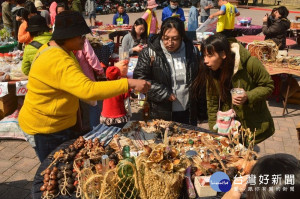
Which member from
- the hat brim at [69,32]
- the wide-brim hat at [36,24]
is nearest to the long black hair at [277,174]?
the hat brim at [69,32]

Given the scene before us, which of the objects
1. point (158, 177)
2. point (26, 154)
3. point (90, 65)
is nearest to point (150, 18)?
point (90, 65)

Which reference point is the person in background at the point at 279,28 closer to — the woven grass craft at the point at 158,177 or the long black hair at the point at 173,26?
the long black hair at the point at 173,26

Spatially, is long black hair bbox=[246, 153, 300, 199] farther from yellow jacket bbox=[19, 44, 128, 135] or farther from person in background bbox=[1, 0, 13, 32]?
person in background bbox=[1, 0, 13, 32]

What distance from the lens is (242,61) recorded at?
106 inches

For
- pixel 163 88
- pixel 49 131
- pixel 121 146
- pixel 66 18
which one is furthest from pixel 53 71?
pixel 163 88

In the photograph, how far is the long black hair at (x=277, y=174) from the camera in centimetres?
129

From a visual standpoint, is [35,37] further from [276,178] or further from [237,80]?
[276,178]

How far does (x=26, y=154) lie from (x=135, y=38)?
3.16 meters

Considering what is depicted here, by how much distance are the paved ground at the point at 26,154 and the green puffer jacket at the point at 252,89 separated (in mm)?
1703

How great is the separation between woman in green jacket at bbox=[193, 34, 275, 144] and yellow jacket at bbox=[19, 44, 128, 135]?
41.2 inches

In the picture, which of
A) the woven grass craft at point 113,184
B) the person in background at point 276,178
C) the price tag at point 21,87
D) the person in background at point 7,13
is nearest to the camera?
the person in background at point 276,178

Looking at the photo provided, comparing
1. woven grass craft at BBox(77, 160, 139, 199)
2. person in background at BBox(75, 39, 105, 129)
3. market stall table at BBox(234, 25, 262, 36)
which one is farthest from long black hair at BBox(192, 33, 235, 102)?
market stall table at BBox(234, 25, 262, 36)

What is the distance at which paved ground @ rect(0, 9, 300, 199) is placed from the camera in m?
3.63

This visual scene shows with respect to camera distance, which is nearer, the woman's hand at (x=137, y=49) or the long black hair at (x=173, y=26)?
the long black hair at (x=173, y=26)
